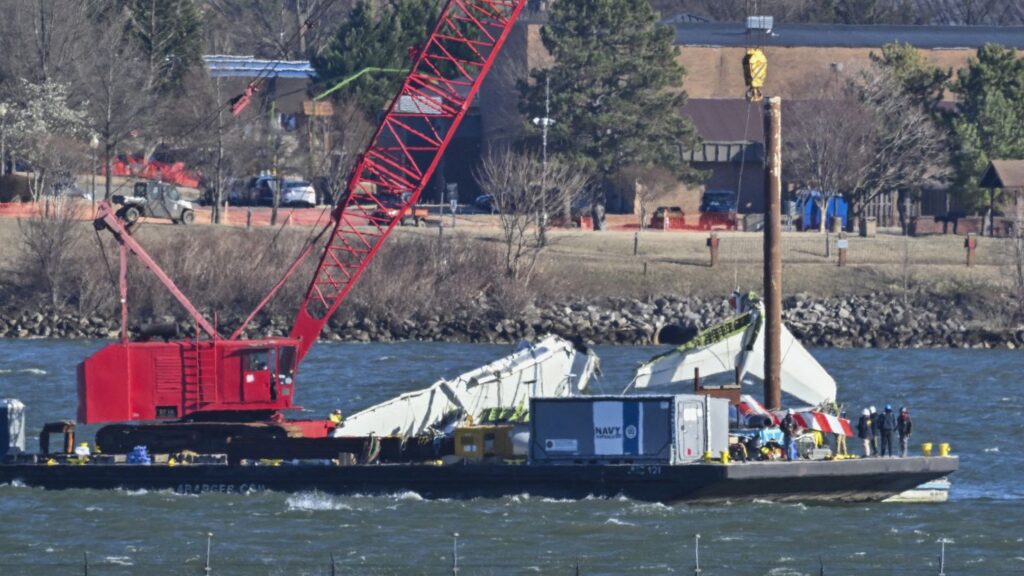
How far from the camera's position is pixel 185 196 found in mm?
105125

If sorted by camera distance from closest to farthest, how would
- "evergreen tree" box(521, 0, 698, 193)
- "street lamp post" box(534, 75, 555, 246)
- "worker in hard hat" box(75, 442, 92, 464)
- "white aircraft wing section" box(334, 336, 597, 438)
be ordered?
"worker in hard hat" box(75, 442, 92, 464)
"white aircraft wing section" box(334, 336, 597, 438)
"street lamp post" box(534, 75, 555, 246)
"evergreen tree" box(521, 0, 698, 193)

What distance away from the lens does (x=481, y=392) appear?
49.2m

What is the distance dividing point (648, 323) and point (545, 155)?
14.6 m

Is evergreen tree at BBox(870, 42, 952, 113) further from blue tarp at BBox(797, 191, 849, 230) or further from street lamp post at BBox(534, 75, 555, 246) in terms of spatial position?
street lamp post at BBox(534, 75, 555, 246)

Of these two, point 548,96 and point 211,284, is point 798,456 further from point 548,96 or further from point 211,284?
Result: point 548,96

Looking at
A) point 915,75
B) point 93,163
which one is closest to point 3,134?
point 93,163

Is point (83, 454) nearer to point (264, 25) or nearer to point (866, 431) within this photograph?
point (866, 431)

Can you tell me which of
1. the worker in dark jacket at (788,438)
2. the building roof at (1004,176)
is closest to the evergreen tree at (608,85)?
the building roof at (1004,176)

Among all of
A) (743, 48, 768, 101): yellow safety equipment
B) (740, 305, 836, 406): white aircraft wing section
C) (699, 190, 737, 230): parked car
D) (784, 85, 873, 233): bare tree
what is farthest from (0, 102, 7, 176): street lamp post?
(743, 48, 768, 101): yellow safety equipment

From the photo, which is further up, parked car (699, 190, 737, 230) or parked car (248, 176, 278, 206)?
parked car (248, 176, 278, 206)

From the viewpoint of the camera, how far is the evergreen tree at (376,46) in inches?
4250

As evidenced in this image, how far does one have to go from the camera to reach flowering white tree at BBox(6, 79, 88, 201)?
95.9 metres

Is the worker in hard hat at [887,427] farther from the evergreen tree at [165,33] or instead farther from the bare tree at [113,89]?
the evergreen tree at [165,33]

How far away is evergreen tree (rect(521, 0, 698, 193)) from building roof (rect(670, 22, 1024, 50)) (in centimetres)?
1315
